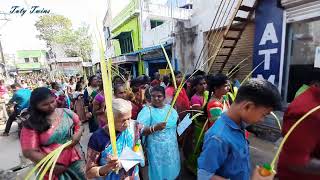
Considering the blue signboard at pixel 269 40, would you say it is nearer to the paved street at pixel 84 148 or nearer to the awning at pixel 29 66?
the paved street at pixel 84 148

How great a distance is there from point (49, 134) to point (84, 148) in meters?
3.35

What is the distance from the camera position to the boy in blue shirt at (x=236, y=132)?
1.24m

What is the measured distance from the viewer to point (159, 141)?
2.52 meters

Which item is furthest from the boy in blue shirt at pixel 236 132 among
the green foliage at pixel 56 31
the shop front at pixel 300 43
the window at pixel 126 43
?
the green foliage at pixel 56 31

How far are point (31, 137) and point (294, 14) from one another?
17.2 ft

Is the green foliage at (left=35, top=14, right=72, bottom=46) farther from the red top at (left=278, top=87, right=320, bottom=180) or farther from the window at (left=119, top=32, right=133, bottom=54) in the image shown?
the red top at (left=278, top=87, right=320, bottom=180)

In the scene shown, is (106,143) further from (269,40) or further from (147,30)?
(147,30)

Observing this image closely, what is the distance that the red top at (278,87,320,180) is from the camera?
4.28 ft

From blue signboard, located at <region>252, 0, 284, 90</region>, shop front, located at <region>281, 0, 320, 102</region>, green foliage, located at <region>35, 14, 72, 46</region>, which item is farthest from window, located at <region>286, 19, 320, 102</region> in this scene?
green foliage, located at <region>35, 14, 72, 46</region>

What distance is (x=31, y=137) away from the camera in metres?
1.94

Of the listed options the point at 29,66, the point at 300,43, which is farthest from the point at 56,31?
the point at 300,43

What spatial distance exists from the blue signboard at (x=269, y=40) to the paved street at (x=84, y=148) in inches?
60.1

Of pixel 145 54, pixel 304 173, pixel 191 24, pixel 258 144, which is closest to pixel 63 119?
pixel 304 173

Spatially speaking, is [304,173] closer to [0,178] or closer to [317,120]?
[317,120]
